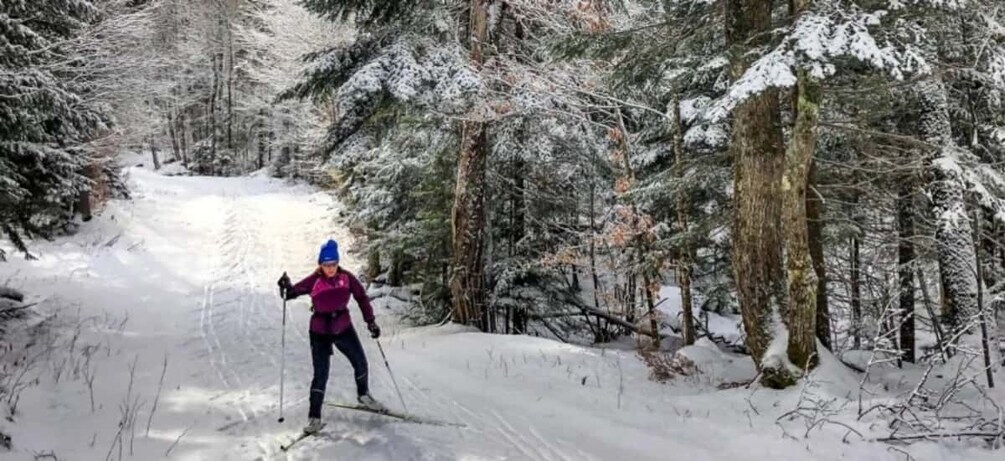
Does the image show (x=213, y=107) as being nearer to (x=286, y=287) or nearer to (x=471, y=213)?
(x=471, y=213)

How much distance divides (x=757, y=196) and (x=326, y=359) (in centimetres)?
480

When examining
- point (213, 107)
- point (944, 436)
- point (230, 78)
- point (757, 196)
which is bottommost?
point (944, 436)

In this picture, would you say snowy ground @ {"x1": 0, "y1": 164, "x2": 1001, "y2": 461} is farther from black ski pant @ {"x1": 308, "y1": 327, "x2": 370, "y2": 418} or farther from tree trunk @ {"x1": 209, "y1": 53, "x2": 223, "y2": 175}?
tree trunk @ {"x1": 209, "y1": 53, "x2": 223, "y2": 175}

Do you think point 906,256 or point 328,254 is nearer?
point 328,254

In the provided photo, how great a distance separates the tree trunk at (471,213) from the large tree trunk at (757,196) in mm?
5308

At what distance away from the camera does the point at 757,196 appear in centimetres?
711

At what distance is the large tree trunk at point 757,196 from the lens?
7.07m

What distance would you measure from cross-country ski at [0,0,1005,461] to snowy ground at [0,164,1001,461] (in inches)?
2.0

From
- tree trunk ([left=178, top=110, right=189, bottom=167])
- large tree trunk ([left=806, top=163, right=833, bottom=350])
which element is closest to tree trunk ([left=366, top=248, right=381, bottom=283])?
large tree trunk ([left=806, top=163, right=833, bottom=350])

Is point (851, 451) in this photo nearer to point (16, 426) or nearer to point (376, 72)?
point (16, 426)

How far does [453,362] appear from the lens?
9242 mm

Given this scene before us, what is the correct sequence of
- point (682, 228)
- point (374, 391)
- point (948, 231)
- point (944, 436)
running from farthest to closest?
point (682, 228), point (948, 231), point (374, 391), point (944, 436)

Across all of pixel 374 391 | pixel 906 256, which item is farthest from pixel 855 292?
pixel 374 391

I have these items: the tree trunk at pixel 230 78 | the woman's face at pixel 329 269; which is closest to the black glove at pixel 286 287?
the woman's face at pixel 329 269
